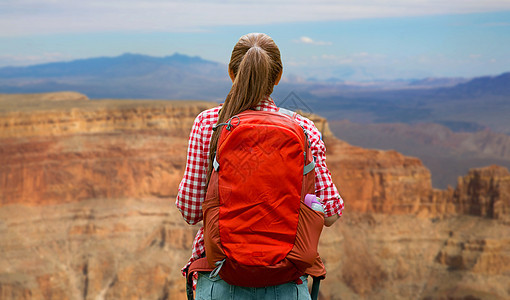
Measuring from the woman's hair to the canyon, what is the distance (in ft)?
117

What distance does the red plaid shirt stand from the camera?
304 centimetres

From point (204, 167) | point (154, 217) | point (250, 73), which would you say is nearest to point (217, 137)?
point (204, 167)

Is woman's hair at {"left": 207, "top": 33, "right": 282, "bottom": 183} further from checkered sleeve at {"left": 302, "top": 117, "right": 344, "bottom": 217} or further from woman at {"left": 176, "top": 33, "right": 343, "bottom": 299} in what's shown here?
checkered sleeve at {"left": 302, "top": 117, "right": 344, "bottom": 217}

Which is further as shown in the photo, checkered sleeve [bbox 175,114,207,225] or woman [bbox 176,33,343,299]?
checkered sleeve [bbox 175,114,207,225]

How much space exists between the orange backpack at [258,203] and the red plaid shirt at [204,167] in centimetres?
26

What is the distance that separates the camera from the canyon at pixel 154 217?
125 ft

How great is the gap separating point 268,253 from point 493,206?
40891mm

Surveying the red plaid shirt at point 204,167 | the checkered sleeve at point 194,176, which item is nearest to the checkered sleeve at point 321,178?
the red plaid shirt at point 204,167

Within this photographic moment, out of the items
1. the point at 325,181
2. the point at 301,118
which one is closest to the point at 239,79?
the point at 301,118

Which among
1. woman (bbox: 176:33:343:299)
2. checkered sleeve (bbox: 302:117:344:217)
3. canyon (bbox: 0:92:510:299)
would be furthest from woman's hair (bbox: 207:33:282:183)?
canyon (bbox: 0:92:510:299)

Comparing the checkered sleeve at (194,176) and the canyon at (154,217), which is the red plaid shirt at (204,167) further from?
the canyon at (154,217)

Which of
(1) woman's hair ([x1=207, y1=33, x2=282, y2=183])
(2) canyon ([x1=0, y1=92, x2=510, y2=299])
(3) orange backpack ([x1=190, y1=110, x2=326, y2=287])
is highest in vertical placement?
(1) woman's hair ([x1=207, y1=33, x2=282, y2=183])

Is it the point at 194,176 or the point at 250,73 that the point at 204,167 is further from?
the point at 250,73

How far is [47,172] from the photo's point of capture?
40375 mm
